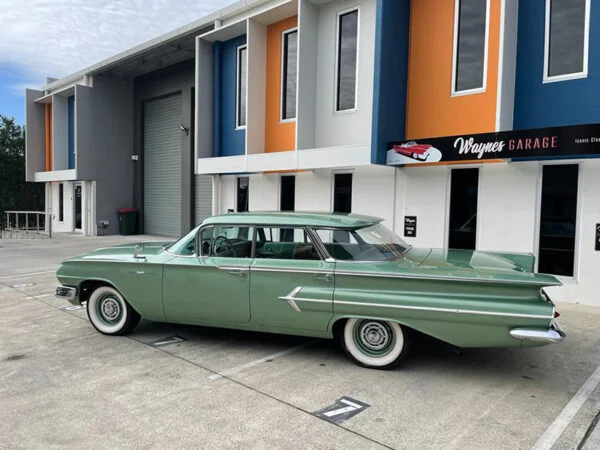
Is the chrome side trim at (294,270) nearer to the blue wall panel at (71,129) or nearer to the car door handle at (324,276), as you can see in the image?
the car door handle at (324,276)

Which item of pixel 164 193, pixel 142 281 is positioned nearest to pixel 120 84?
pixel 164 193

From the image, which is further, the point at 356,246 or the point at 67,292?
the point at 67,292

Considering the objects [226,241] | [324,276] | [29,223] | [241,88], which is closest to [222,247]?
[226,241]

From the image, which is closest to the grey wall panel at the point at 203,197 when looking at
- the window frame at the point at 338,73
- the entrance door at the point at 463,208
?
the window frame at the point at 338,73

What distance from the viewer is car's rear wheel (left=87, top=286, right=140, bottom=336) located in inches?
217

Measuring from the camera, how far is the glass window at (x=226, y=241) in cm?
503

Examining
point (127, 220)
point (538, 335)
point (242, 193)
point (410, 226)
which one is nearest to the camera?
point (538, 335)

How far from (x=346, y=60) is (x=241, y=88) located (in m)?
3.64

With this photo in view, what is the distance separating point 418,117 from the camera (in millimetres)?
9234

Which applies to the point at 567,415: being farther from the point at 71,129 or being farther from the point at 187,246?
the point at 71,129

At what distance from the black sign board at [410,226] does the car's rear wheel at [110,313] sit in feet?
18.8

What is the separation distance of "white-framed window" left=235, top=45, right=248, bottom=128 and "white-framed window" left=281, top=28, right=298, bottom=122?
147 centimetres

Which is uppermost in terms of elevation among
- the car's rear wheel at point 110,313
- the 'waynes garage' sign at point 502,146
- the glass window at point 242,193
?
the 'waynes garage' sign at point 502,146

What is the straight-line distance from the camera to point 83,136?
1898cm
